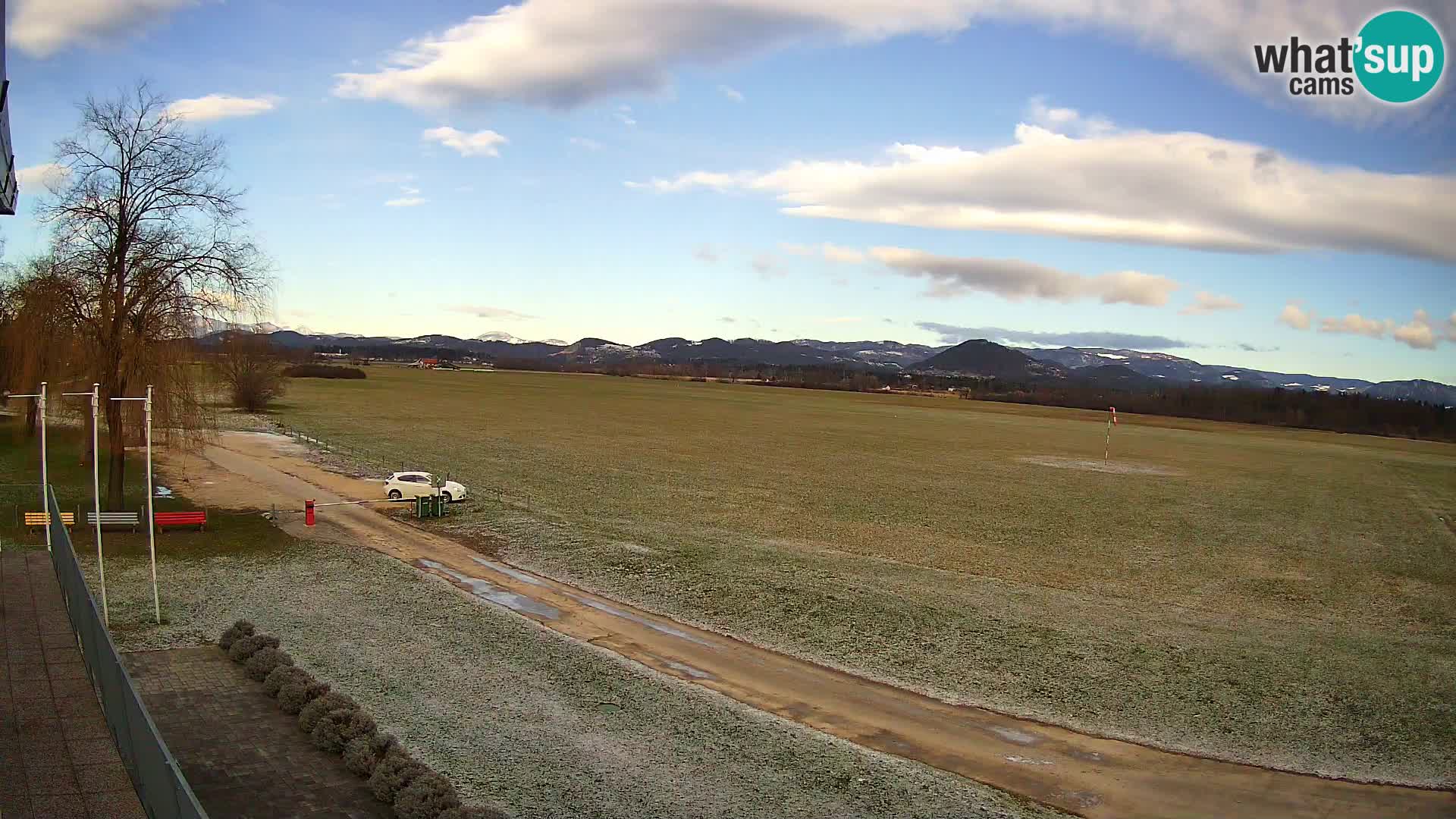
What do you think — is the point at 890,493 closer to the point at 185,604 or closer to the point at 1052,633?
the point at 1052,633

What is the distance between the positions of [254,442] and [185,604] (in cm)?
3989

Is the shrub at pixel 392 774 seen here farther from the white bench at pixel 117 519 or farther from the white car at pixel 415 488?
the white car at pixel 415 488

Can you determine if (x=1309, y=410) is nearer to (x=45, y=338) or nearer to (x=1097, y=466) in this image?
(x=1097, y=466)

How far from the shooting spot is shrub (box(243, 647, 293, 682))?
16500mm

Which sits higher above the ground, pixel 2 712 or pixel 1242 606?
pixel 2 712

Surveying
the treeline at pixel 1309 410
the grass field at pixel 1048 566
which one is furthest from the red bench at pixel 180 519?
the treeline at pixel 1309 410

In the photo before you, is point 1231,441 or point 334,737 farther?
point 1231,441

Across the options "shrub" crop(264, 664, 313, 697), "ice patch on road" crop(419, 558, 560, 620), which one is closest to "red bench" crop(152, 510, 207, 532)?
"ice patch on road" crop(419, 558, 560, 620)

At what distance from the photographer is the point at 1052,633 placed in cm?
2273

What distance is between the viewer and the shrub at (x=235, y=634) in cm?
1820

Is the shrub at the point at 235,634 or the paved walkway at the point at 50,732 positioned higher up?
the paved walkway at the point at 50,732

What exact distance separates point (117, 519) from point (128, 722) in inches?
882

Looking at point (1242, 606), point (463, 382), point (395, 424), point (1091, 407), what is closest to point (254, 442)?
point (395, 424)

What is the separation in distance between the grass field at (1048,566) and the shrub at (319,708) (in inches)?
372
